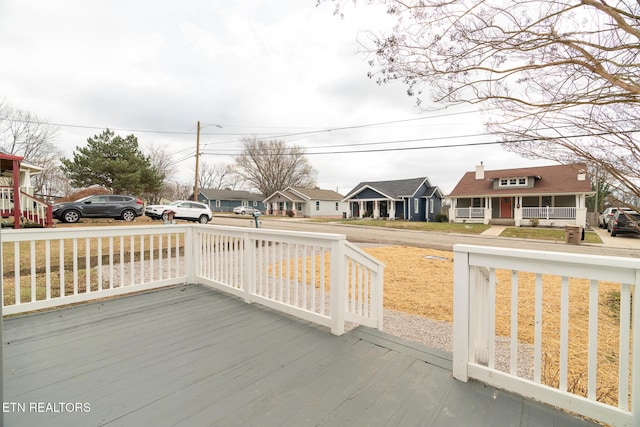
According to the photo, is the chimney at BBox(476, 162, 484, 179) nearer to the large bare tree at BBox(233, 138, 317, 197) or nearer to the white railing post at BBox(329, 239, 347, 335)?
the large bare tree at BBox(233, 138, 317, 197)

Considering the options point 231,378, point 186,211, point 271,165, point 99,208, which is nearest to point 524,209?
point 186,211

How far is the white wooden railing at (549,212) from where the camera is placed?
18.2m

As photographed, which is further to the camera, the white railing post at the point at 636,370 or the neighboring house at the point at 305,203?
the neighboring house at the point at 305,203

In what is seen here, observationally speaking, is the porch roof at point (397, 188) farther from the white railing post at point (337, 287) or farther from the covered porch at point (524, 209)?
the white railing post at point (337, 287)

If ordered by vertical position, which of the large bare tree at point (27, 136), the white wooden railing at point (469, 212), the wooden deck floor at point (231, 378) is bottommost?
the wooden deck floor at point (231, 378)

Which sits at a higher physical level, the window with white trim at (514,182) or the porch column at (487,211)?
the window with white trim at (514,182)

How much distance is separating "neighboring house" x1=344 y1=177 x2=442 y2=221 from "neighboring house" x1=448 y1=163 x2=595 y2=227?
11.3ft

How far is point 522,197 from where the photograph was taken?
20594 mm

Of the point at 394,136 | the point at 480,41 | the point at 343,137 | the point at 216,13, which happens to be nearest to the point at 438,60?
the point at 480,41

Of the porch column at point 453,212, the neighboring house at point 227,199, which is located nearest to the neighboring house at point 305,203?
the neighboring house at point 227,199

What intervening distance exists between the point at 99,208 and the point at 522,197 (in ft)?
85.6

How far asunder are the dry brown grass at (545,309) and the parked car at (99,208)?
43.6 feet

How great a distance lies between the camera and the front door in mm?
21219

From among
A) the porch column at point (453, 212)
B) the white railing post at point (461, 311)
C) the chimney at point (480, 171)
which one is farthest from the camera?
the chimney at point (480, 171)
